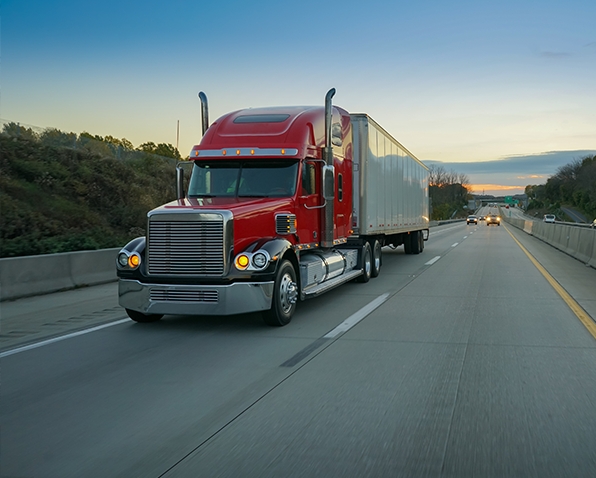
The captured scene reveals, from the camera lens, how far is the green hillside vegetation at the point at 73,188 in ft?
64.3

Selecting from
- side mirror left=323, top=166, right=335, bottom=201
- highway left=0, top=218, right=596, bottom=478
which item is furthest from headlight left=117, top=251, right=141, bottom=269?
side mirror left=323, top=166, right=335, bottom=201

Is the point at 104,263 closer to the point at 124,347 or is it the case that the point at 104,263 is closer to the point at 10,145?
the point at 124,347

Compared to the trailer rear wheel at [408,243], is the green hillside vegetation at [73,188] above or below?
above

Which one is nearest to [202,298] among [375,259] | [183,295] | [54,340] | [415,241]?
[183,295]

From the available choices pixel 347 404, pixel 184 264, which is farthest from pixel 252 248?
pixel 347 404

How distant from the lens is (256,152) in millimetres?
10617

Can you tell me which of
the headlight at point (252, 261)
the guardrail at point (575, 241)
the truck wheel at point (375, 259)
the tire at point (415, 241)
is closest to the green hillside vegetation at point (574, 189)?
the guardrail at point (575, 241)

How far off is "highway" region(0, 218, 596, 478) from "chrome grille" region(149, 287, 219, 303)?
493 millimetres

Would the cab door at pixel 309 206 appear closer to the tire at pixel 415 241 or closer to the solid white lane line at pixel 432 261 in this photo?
the solid white lane line at pixel 432 261

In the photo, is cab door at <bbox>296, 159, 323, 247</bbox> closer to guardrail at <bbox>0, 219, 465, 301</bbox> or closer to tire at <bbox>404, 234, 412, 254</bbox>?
guardrail at <bbox>0, 219, 465, 301</bbox>

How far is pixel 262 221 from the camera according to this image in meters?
9.51

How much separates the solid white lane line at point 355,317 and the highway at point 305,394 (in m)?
0.03

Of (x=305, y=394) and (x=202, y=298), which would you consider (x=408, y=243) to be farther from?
(x=305, y=394)

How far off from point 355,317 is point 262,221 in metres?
2.12
